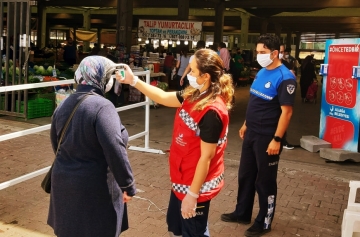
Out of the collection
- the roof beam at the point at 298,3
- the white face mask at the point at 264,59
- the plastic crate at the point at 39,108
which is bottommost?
the plastic crate at the point at 39,108

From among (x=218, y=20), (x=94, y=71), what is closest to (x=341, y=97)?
(x=94, y=71)

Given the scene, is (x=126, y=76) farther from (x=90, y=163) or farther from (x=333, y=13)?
(x=333, y=13)

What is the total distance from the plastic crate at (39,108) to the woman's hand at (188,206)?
7.25m

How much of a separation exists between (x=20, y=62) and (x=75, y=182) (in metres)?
6.77

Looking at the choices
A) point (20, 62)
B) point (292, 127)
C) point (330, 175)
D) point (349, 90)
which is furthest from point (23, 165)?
point (292, 127)

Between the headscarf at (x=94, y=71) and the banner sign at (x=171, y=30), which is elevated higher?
the banner sign at (x=171, y=30)

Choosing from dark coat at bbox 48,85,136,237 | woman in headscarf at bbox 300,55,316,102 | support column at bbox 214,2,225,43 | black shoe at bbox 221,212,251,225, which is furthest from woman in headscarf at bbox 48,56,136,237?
support column at bbox 214,2,225,43

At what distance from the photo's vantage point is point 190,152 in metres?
2.80

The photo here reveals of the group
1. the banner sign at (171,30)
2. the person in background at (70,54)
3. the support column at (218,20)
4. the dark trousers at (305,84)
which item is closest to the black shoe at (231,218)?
the dark trousers at (305,84)

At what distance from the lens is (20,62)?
28.5 feet

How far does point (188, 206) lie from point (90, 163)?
646mm

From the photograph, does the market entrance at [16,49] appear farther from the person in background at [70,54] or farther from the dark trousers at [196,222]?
the person in background at [70,54]

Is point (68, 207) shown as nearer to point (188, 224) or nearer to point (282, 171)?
point (188, 224)

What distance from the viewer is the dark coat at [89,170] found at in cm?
249
